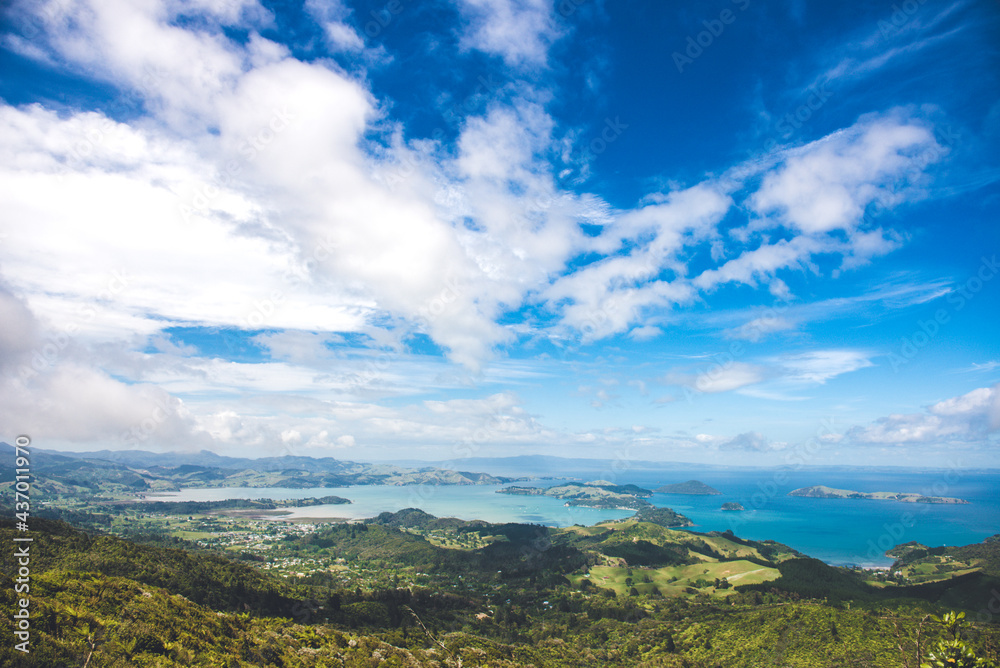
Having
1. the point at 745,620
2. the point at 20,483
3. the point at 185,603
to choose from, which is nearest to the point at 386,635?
the point at 185,603

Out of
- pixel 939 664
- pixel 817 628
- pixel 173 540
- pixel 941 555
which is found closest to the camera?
pixel 939 664

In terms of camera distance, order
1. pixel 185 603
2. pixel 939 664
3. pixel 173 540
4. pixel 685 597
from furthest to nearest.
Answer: pixel 173 540 < pixel 685 597 < pixel 185 603 < pixel 939 664

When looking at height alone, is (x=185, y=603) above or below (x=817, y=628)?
above

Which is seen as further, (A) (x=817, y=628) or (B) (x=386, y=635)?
(A) (x=817, y=628)

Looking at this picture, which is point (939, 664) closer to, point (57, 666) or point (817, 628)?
point (57, 666)

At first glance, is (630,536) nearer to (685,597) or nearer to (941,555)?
(685,597)

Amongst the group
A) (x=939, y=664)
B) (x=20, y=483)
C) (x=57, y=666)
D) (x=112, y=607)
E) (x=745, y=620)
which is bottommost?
(x=745, y=620)

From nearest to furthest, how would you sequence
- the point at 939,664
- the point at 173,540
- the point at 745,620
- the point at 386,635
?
the point at 939,664 → the point at 386,635 → the point at 745,620 → the point at 173,540

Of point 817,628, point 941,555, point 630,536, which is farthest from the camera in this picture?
point 630,536

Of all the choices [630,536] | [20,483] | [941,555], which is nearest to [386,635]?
[20,483]
